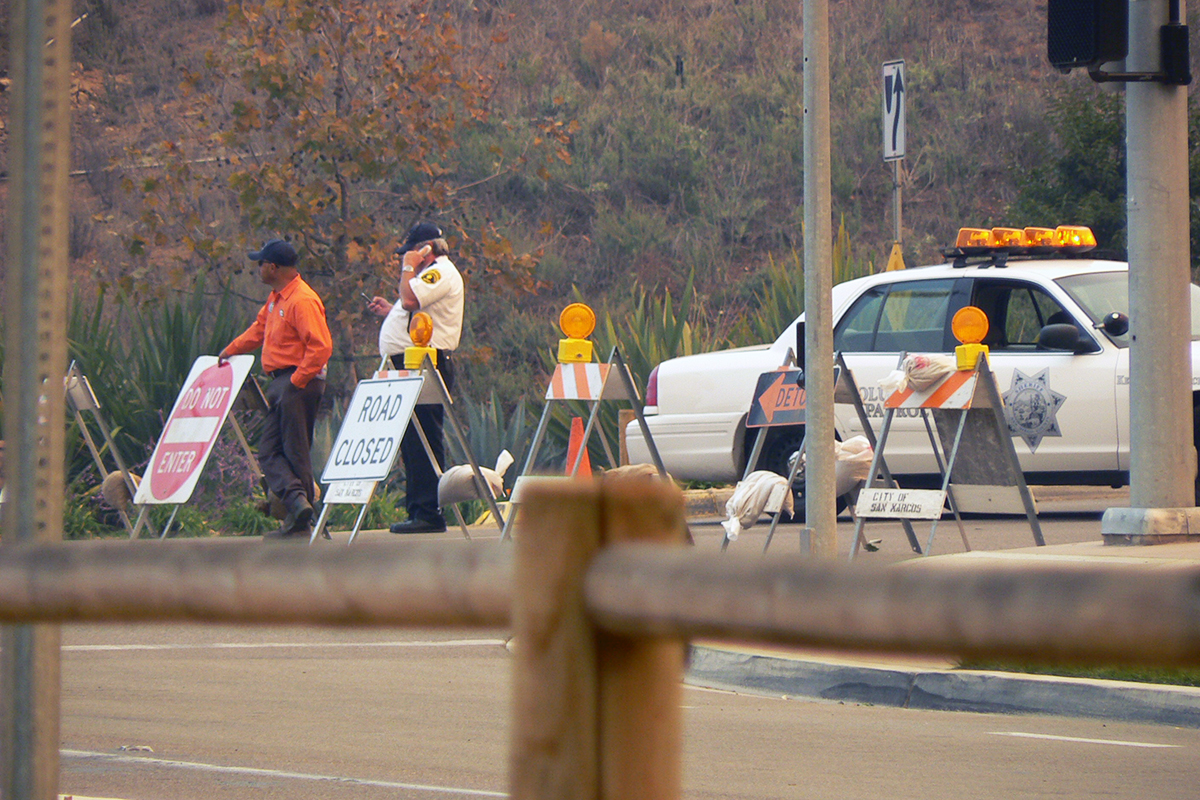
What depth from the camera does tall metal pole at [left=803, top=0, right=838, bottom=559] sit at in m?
8.98

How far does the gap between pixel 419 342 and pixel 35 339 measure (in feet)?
30.0

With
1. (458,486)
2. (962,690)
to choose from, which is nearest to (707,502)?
(458,486)

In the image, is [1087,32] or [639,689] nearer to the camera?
[639,689]

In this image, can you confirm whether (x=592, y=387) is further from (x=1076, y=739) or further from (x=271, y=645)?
(x=1076, y=739)

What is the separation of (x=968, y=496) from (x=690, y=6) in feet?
87.6

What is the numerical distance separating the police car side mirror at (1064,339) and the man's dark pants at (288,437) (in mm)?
4784

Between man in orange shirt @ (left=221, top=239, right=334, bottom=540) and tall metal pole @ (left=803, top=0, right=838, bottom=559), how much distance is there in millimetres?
3463

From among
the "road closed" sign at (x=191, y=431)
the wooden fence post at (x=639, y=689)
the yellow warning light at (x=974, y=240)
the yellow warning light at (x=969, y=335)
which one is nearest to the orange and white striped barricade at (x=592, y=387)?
the yellow warning light at (x=969, y=335)

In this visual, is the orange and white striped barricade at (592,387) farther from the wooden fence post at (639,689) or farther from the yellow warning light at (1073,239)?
the wooden fence post at (639,689)

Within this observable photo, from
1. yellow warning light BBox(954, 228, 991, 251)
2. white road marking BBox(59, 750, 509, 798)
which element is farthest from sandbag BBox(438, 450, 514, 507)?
white road marking BBox(59, 750, 509, 798)

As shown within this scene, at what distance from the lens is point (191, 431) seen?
11.3m

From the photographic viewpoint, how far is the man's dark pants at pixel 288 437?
1100 centimetres

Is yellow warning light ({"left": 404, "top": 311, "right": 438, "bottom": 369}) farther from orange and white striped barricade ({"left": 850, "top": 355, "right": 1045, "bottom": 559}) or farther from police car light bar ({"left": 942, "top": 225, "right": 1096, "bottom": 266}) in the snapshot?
police car light bar ({"left": 942, "top": 225, "right": 1096, "bottom": 266})

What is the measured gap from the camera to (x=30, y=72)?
2338mm
